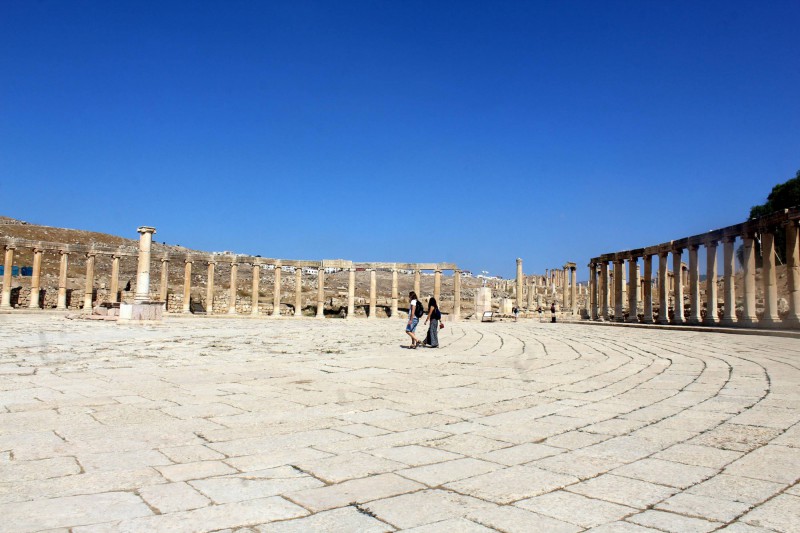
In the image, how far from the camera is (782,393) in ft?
22.1

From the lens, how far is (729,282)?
21500mm

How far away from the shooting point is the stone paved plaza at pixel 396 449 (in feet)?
9.91

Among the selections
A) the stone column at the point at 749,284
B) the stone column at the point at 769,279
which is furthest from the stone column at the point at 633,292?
the stone column at the point at 769,279

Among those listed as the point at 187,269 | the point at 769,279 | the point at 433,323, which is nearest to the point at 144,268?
the point at 187,269

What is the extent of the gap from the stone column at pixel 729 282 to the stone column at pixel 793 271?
8.92 ft

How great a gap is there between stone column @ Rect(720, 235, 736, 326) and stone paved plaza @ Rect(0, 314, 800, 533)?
1379 centimetres

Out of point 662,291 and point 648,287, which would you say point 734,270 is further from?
point 648,287

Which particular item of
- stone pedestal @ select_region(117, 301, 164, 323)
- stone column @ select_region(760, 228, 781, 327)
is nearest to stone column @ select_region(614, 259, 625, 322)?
stone column @ select_region(760, 228, 781, 327)

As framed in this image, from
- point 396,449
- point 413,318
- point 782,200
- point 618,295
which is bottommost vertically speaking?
point 396,449

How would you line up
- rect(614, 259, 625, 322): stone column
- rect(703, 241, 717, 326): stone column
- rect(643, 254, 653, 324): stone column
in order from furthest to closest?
rect(614, 259, 625, 322): stone column < rect(643, 254, 653, 324): stone column < rect(703, 241, 717, 326): stone column

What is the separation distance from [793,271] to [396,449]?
19.3 metres

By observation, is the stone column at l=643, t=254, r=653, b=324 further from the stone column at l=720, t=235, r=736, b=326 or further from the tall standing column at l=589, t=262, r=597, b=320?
the stone column at l=720, t=235, r=736, b=326

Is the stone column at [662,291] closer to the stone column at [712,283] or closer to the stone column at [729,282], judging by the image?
the stone column at [712,283]

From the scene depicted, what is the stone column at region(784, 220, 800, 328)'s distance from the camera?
17.9m
